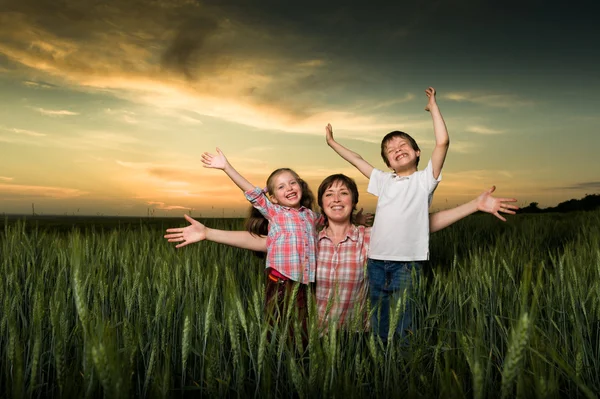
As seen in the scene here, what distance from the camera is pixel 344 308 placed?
3434 mm

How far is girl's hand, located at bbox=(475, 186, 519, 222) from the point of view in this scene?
330 centimetres

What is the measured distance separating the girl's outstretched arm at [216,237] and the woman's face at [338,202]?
2.09 feet

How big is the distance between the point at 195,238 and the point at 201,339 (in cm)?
149

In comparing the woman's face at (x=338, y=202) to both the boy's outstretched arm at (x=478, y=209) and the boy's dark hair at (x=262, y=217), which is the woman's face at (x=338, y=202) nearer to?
the boy's dark hair at (x=262, y=217)

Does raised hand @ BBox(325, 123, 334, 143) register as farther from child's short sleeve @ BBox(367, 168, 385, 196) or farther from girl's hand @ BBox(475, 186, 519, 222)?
girl's hand @ BBox(475, 186, 519, 222)

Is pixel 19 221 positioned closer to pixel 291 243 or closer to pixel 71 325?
pixel 71 325

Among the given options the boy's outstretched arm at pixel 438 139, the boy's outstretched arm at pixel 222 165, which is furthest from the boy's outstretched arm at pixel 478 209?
the boy's outstretched arm at pixel 222 165

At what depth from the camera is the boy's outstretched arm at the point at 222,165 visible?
12.5ft

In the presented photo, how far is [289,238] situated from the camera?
3.44m

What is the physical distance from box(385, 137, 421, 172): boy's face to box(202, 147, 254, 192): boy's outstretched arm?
1.20 metres

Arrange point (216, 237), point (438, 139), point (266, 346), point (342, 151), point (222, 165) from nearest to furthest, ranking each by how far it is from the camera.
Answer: point (266, 346) < point (438, 139) < point (216, 237) < point (222, 165) < point (342, 151)

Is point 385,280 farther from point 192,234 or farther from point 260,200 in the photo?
point 192,234

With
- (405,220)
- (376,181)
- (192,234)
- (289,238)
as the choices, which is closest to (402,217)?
(405,220)

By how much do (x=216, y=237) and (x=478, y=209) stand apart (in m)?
2.02
